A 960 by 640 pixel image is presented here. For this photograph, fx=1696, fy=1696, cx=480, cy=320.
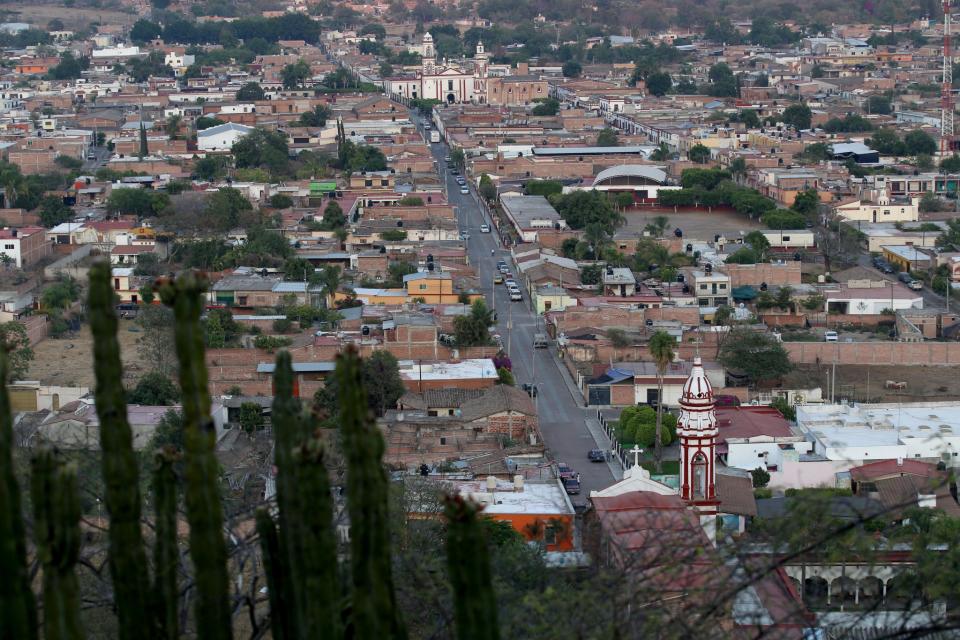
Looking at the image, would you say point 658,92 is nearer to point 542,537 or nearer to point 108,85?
point 108,85

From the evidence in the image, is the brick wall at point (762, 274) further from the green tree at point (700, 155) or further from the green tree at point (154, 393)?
the green tree at point (700, 155)

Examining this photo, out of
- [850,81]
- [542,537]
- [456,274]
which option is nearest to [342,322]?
[456,274]

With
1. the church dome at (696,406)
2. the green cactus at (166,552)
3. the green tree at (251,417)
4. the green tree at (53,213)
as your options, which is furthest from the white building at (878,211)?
the green cactus at (166,552)

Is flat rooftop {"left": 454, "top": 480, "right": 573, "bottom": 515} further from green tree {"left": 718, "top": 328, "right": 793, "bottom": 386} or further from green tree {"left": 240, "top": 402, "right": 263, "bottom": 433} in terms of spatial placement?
green tree {"left": 718, "top": 328, "right": 793, "bottom": 386}

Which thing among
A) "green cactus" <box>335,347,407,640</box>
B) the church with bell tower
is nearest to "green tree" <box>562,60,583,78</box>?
the church with bell tower

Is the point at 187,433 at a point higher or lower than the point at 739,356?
→ higher

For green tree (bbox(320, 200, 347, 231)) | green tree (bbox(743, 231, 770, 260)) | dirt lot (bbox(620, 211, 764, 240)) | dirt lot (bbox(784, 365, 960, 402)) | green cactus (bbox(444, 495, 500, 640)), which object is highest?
green cactus (bbox(444, 495, 500, 640))
